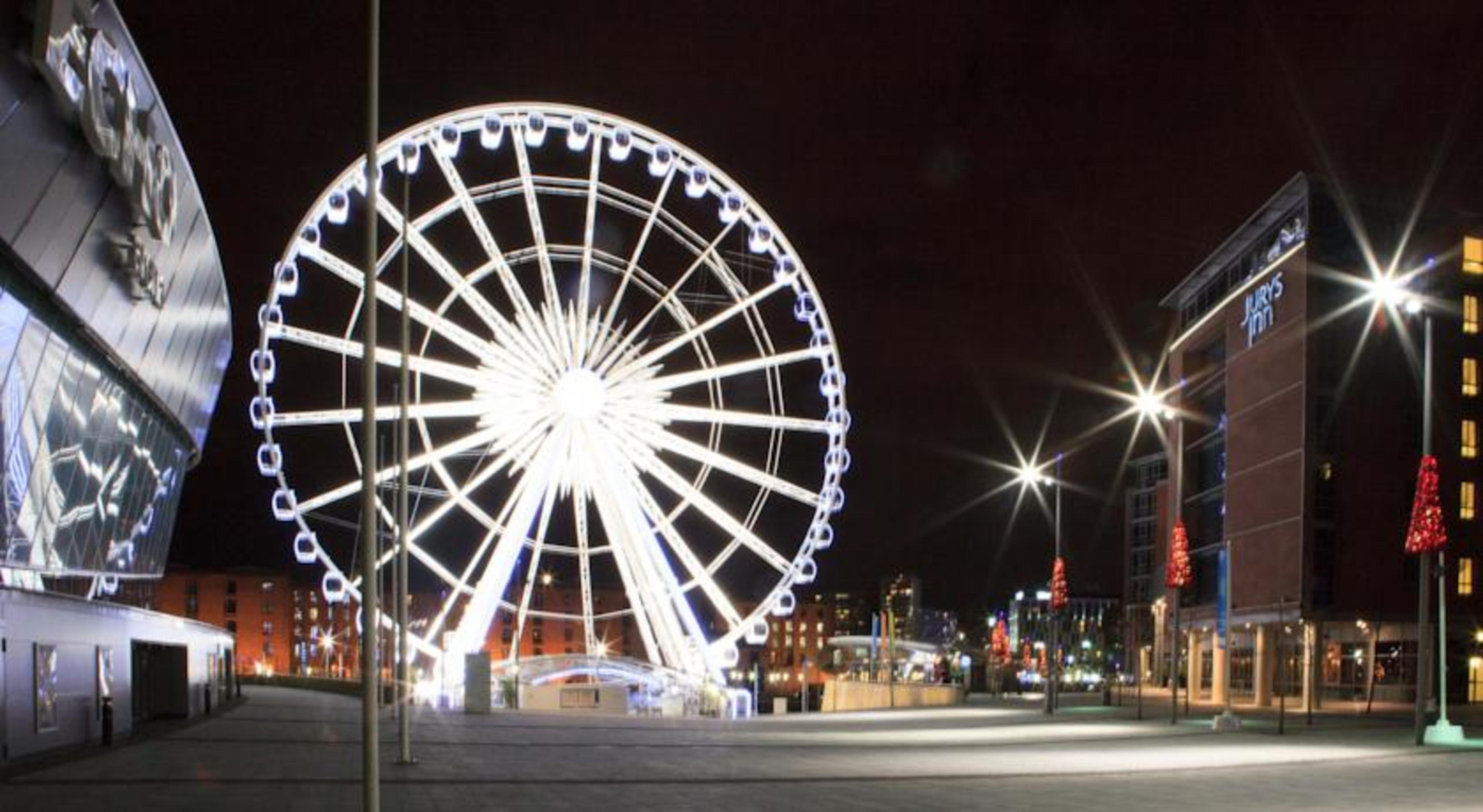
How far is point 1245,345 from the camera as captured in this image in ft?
233

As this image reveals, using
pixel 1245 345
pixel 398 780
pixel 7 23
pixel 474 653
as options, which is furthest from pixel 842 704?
pixel 7 23

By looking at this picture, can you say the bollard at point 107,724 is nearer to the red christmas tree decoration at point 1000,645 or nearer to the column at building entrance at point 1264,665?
the column at building entrance at point 1264,665

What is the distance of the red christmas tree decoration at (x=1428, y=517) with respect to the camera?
29266 mm

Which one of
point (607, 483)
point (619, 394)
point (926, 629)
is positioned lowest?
point (926, 629)

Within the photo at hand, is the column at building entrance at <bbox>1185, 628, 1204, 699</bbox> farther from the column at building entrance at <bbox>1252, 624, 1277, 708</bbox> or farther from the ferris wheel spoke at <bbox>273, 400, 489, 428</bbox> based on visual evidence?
the ferris wheel spoke at <bbox>273, 400, 489, 428</bbox>

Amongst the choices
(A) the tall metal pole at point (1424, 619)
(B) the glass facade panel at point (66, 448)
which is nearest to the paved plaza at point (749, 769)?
(A) the tall metal pole at point (1424, 619)

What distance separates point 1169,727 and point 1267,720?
305 inches

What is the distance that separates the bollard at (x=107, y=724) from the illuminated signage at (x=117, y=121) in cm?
704

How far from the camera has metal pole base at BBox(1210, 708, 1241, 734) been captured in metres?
35.5

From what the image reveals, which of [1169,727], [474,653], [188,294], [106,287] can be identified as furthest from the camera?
[474,653]

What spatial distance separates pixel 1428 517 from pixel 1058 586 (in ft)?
52.2

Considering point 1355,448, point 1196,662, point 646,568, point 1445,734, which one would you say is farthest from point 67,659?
point 1196,662

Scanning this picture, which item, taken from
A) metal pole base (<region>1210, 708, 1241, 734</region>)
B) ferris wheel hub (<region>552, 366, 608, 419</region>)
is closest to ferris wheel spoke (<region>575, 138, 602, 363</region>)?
ferris wheel hub (<region>552, 366, 608, 419</region>)

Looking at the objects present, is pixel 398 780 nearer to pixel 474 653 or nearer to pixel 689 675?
pixel 474 653
